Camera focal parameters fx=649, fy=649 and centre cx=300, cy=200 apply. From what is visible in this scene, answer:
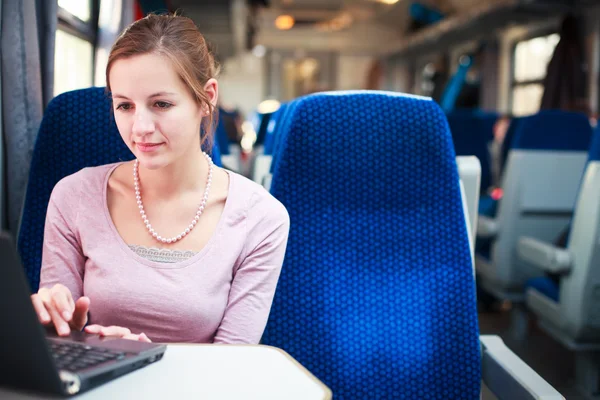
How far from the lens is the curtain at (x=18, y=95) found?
5.06 feet

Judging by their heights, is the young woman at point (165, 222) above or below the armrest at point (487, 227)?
above

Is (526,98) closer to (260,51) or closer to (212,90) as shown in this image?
(260,51)

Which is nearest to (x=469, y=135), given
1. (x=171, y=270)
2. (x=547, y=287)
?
(x=547, y=287)

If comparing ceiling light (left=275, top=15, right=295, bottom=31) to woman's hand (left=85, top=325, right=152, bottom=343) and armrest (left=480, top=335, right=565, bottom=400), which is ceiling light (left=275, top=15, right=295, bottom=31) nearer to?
armrest (left=480, top=335, right=565, bottom=400)

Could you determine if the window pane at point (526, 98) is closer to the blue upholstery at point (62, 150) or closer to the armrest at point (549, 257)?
the armrest at point (549, 257)

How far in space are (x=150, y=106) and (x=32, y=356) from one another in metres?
0.56

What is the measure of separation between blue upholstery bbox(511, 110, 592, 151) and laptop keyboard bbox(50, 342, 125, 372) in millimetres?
2942

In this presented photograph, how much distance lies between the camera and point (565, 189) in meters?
3.48

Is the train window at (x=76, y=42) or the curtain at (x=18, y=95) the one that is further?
the train window at (x=76, y=42)

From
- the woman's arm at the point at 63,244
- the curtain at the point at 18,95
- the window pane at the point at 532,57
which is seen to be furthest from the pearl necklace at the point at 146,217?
the window pane at the point at 532,57

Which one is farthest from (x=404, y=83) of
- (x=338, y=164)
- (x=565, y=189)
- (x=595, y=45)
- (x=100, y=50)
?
(x=338, y=164)

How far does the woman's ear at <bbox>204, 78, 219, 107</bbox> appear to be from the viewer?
48.2 inches

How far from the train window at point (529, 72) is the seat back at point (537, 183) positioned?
633 centimetres

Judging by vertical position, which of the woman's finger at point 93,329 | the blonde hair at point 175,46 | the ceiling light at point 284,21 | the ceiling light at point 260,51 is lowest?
the woman's finger at point 93,329
